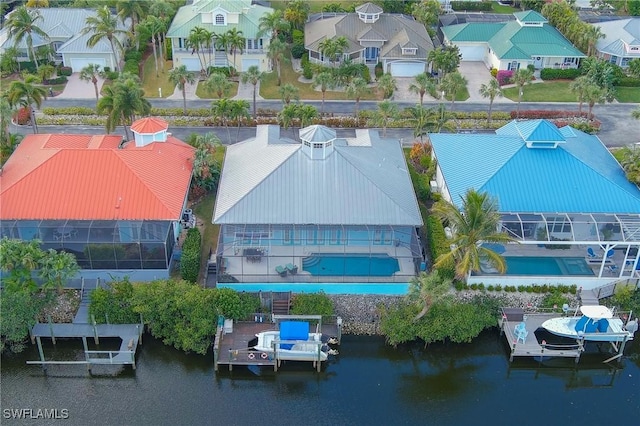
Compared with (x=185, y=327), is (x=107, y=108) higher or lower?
higher

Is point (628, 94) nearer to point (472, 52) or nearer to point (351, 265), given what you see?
point (472, 52)

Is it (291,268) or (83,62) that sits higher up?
(83,62)

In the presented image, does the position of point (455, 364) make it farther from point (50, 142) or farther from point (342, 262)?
point (50, 142)

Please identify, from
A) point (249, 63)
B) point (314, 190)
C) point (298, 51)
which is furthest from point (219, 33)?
point (314, 190)

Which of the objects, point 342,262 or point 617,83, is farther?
point 617,83

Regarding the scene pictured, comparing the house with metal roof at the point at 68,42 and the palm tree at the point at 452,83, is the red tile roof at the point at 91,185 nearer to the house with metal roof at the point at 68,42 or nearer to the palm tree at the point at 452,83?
the house with metal roof at the point at 68,42

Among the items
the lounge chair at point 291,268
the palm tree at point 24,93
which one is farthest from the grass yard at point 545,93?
the palm tree at point 24,93

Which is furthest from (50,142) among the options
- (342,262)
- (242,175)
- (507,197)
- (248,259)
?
(507,197)

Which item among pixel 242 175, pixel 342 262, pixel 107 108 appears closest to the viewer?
pixel 342 262
